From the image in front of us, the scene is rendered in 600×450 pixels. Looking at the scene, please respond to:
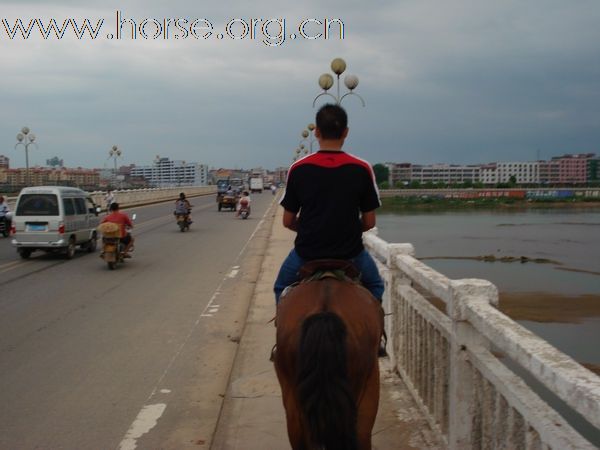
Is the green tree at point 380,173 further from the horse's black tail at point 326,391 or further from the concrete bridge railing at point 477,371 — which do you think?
the horse's black tail at point 326,391

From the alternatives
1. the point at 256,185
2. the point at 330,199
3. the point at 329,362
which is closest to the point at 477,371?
the point at 329,362

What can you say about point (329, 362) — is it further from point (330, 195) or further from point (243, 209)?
point (243, 209)

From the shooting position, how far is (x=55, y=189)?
60.4 feet

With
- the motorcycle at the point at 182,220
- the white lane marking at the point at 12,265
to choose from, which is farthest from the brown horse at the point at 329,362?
A: the motorcycle at the point at 182,220

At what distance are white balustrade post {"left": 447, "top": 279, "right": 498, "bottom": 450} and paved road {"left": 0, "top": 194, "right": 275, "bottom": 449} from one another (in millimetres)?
2184

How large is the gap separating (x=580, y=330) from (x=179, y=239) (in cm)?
1468

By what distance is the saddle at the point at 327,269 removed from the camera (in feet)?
12.6

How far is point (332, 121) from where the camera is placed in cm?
411

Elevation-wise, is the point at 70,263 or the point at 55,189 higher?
the point at 55,189

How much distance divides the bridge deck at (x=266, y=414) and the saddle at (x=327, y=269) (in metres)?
1.61

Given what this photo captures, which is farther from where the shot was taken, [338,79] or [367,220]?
[338,79]

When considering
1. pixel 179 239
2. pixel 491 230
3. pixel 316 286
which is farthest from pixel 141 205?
pixel 316 286

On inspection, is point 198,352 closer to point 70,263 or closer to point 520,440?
point 520,440

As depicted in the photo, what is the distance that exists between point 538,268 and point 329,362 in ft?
81.8
